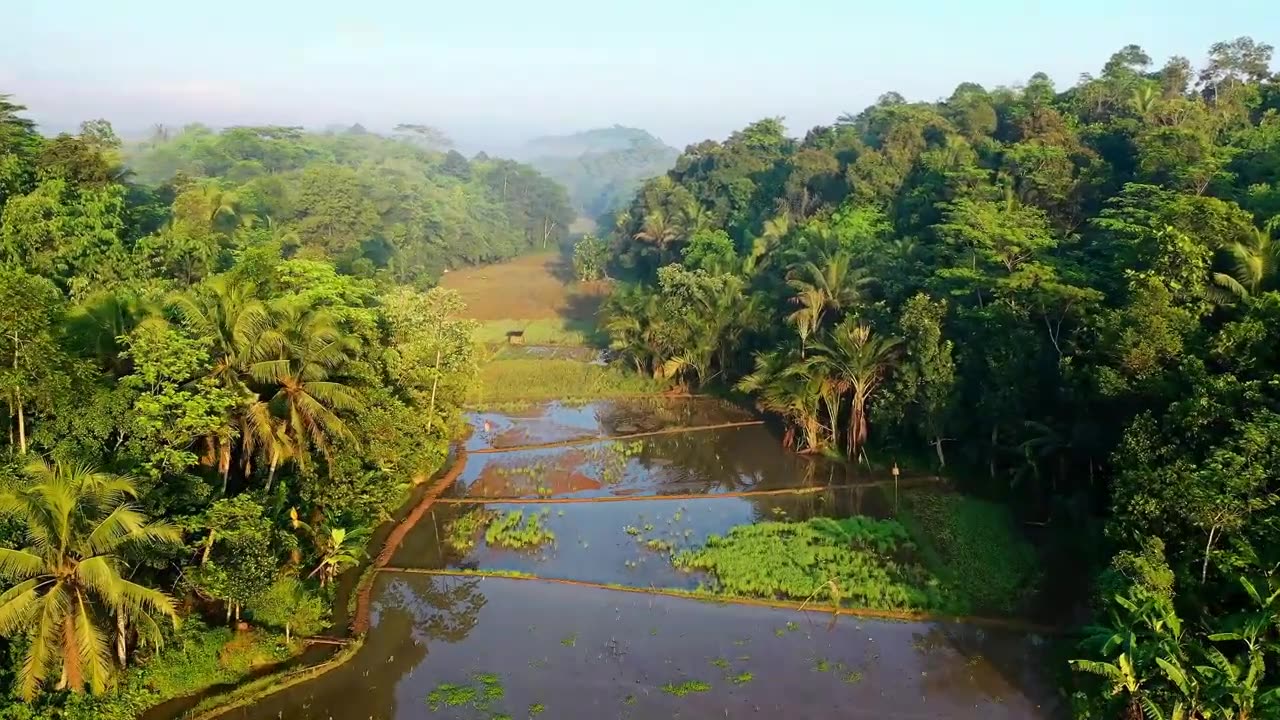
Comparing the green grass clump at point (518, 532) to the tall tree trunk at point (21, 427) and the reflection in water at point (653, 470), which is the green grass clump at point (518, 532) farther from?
the tall tree trunk at point (21, 427)

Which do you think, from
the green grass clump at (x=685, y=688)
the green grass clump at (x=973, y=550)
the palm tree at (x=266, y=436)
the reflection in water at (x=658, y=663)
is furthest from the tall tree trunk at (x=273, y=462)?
the green grass clump at (x=973, y=550)

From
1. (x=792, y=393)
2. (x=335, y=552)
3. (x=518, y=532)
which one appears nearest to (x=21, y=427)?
(x=335, y=552)

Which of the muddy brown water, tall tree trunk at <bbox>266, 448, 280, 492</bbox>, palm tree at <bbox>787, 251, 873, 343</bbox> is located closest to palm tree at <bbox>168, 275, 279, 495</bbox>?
tall tree trunk at <bbox>266, 448, 280, 492</bbox>

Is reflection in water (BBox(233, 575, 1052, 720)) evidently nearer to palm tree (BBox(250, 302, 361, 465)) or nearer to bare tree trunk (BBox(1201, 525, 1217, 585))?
bare tree trunk (BBox(1201, 525, 1217, 585))

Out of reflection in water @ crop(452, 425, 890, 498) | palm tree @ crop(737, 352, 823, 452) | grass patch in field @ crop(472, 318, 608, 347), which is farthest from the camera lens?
grass patch in field @ crop(472, 318, 608, 347)

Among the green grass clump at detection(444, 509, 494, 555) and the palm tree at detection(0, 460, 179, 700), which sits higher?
the palm tree at detection(0, 460, 179, 700)

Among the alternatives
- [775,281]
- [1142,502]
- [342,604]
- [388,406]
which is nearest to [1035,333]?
[1142,502]
